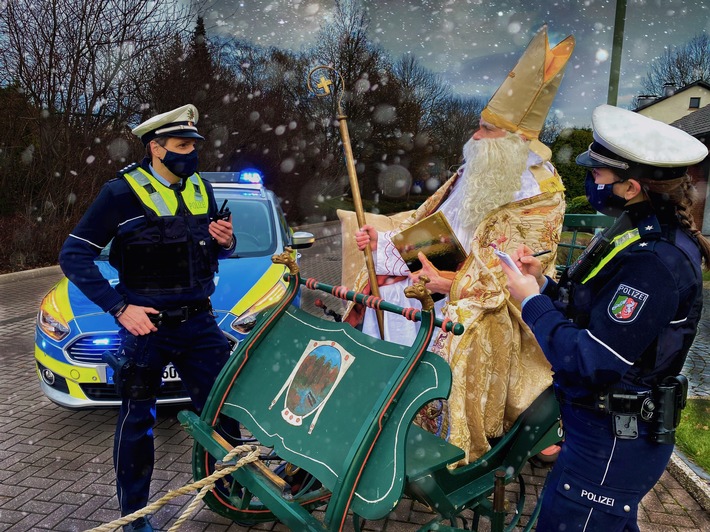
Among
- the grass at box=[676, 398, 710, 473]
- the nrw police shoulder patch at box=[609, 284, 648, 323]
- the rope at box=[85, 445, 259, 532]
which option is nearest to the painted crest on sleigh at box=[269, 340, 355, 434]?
the rope at box=[85, 445, 259, 532]

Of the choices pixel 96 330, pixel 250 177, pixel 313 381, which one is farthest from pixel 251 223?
pixel 313 381

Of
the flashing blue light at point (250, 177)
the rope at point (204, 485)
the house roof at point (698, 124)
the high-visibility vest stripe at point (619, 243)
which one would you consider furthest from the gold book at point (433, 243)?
the house roof at point (698, 124)

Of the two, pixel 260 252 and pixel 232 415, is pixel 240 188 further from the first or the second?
pixel 232 415

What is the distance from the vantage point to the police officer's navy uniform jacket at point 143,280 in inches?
119

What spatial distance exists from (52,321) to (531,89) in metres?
3.85

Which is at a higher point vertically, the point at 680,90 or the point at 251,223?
the point at 680,90

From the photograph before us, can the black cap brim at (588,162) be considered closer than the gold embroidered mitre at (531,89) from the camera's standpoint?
Yes

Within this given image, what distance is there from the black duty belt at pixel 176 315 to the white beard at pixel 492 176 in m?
1.60

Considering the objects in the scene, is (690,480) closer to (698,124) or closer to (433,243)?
(433,243)

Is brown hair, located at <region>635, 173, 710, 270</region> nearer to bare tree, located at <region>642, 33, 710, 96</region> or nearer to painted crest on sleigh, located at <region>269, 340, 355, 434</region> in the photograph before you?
painted crest on sleigh, located at <region>269, 340, 355, 434</region>

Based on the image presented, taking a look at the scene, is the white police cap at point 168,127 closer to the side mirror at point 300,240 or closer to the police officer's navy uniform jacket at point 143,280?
the police officer's navy uniform jacket at point 143,280

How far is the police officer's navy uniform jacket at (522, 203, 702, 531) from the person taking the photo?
6.03ft

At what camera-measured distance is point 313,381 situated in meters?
2.52

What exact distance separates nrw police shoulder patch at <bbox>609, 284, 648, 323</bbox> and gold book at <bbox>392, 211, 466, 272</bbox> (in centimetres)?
158
